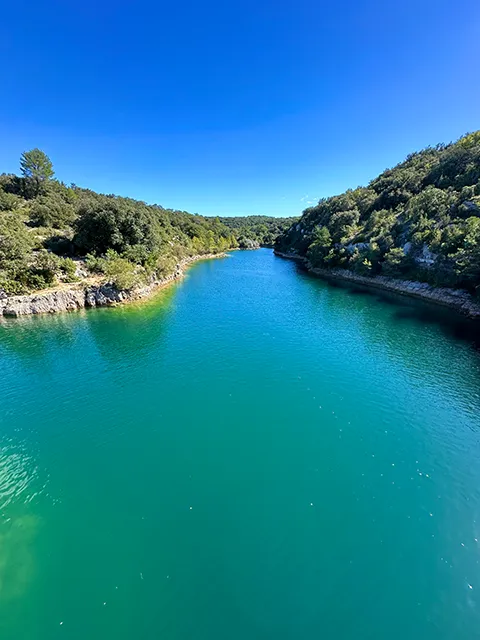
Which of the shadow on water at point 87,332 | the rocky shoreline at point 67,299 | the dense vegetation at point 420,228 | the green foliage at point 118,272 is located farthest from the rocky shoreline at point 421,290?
the green foliage at point 118,272

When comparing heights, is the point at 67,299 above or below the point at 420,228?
below

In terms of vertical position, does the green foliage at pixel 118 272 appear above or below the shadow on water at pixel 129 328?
above

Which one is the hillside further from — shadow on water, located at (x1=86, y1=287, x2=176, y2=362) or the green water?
the green water

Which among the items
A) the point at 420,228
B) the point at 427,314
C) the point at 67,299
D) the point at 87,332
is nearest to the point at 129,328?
the point at 87,332

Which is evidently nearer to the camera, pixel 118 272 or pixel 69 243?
pixel 118 272

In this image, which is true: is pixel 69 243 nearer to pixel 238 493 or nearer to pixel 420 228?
pixel 238 493

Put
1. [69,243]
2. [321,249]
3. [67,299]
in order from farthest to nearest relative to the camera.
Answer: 1. [321,249]
2. [69,243]
3. [67,299]

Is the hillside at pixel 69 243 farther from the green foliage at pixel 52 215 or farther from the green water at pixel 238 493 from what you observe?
the green water at pixel 238 493
